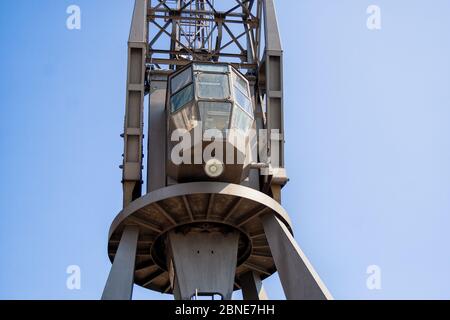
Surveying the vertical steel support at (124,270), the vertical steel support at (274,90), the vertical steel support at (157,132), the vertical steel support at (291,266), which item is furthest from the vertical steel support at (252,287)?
the vertical steel support at (124,270)

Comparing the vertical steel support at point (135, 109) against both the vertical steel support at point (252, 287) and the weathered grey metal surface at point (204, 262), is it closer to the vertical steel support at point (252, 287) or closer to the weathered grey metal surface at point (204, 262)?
the weathered grey metal surface at point (204, 262)

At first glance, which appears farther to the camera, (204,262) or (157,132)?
(157,132)

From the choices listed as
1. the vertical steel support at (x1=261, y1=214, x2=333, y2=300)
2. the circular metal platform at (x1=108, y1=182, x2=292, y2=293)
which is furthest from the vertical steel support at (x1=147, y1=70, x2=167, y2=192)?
the vertical steel support at (x1=261, y1=214, x2=333, y2=300)

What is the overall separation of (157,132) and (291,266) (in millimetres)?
8216

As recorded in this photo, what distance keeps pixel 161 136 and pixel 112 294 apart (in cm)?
789

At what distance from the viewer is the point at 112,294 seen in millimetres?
25531


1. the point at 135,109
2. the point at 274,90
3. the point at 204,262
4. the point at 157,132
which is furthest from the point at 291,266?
the point at 135,109

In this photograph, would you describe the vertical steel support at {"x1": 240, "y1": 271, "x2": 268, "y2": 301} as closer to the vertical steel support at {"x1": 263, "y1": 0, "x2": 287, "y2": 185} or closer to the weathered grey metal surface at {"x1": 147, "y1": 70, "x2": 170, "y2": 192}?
the vertical steel support at {"x1": 263, "y1": 0, "x2": 287, "y2": 185}

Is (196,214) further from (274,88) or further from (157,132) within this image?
(274,88)

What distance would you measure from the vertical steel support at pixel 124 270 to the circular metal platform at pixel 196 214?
53cm

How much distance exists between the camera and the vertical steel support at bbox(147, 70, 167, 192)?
99.6 ft

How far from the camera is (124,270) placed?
87.9 feet
